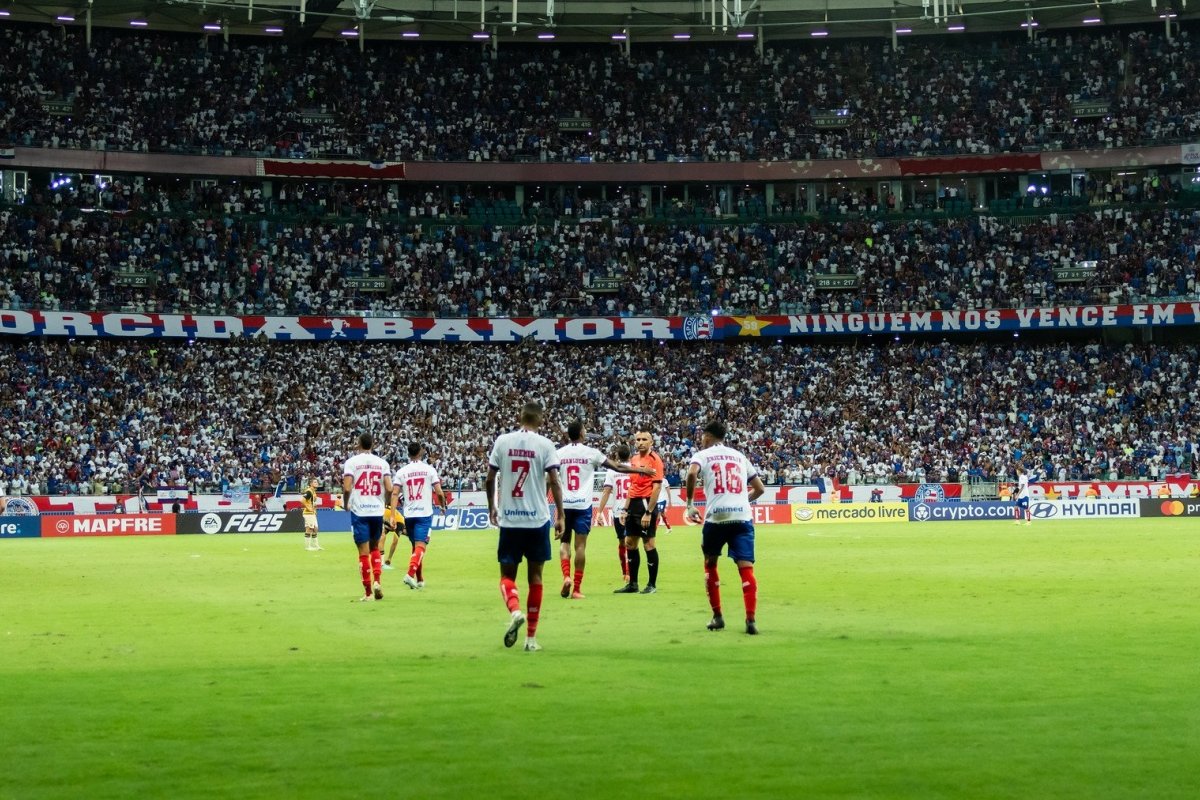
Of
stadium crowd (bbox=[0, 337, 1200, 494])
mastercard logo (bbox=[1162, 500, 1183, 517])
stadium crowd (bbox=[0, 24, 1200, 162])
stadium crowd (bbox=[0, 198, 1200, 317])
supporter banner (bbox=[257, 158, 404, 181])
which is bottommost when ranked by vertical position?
mastercard logo (bbox=[1162, 500, 1183, 517])

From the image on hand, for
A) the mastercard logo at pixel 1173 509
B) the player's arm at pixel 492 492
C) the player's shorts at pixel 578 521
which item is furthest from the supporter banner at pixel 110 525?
the player's arm at pixel 492 492

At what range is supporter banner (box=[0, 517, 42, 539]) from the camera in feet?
161

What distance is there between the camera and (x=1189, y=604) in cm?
1961

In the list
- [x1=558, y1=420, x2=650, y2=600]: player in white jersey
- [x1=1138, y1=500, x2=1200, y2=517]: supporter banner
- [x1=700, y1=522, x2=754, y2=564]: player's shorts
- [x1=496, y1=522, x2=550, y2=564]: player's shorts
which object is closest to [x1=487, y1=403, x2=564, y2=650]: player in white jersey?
[x1=496, y1=522, x2=550, y2=564]: player's shorts

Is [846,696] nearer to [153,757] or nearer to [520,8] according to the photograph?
[153,757]

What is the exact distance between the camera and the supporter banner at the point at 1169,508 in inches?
2112

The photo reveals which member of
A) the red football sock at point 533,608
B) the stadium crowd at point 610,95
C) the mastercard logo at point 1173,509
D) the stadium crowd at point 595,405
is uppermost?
the stadium crowd at point 610,95

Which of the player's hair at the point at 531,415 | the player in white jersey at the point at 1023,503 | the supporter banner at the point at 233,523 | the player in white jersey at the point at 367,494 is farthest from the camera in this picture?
the player in white jersey at the point at 1023,503

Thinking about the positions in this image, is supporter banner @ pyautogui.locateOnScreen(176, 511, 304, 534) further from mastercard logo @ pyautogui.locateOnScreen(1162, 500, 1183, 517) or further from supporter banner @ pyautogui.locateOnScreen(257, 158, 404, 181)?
mastercard logo @ pyautogui.locateOnScreen(1162, 500, 1183, 517)

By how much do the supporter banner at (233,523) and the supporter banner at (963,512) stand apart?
22.8m

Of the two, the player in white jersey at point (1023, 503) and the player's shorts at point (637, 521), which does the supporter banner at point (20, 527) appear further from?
the player in white jersey at point (1023, 503)

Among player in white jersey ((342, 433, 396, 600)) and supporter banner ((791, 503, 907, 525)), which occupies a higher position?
player in white jersey ((342, 433, 396, 600))

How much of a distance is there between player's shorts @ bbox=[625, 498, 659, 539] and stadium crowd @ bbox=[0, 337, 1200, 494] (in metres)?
34.9

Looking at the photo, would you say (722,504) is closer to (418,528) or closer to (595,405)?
(418,528)
